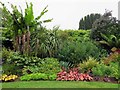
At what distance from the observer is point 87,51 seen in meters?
16.1

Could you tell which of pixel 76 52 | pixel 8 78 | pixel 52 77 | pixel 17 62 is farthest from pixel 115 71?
pixel 17 62

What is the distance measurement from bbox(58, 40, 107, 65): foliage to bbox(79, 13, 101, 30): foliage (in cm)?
840

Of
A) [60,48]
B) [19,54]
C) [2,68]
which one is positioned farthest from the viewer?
[60,48]

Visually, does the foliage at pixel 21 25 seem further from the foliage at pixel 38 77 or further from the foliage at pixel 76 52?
the foliage at pixel 38 77

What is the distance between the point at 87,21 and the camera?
24906mm

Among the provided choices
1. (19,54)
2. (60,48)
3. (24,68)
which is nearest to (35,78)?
(24,68)

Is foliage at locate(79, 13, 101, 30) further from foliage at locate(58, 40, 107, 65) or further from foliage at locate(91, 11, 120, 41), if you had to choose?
foliage at locate(58, 40, 107, 65)

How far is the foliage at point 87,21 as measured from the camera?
2467cm

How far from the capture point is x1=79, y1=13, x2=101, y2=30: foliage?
971 inches

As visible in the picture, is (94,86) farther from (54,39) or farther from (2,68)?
(54,39)

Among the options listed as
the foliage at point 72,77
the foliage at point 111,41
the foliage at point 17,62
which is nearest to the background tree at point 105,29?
the foliage at point 111,41

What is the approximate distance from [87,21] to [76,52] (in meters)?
9.58

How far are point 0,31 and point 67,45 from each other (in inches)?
152

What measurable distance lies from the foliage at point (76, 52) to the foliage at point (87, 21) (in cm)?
840
